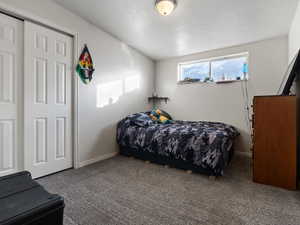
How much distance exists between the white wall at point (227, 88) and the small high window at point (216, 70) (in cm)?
12

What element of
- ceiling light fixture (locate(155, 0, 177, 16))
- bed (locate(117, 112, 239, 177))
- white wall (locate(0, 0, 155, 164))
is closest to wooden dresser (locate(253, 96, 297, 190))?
bed (locate(117, 112, 239, 177))

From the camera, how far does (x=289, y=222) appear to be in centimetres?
138

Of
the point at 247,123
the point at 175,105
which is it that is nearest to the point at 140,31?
the point at 175,105

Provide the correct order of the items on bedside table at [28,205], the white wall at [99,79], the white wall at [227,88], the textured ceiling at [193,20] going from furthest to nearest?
the white wall at [227,88]
the white wall at [99,79]
the textured ceiling at [193,20]
the items on bedside table at [28,205]

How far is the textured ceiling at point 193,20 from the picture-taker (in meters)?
2.18

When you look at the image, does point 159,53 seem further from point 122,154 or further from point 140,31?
point 122,154

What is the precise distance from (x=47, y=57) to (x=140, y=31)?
64.6 inches

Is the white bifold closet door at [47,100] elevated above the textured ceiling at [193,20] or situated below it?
below

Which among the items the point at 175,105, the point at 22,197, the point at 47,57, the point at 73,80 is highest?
the point at 47,57

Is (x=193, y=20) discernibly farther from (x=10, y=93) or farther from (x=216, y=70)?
(x=10, y=93)

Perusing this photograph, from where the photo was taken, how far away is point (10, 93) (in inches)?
78.6

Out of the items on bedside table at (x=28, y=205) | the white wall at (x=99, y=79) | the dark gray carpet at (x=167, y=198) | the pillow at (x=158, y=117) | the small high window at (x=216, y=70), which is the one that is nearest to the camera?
the items on bedside table at (x=28, y=205)

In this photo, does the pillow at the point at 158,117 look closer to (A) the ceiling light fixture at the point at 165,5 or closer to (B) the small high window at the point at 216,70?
(B) the small high window at the point at 216,70

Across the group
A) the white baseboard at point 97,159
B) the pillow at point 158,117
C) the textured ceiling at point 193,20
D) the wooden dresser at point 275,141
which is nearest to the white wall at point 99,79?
the white baseboard at point 97,159
